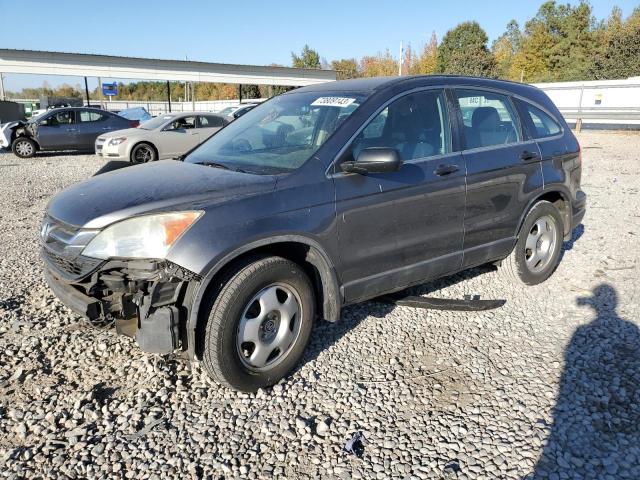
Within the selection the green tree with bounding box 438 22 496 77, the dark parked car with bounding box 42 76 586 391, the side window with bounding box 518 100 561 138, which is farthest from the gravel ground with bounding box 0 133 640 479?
the green tree with bounding box 438 22 496 77

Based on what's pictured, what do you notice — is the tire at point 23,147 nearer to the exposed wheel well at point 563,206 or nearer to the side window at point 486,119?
the side window at point 486,119

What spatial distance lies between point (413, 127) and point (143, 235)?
7.07 feet

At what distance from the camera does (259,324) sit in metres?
3.02

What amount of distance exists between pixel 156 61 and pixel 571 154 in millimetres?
32447

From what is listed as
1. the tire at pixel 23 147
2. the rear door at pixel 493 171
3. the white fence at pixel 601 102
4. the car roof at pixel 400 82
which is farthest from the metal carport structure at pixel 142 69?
the rear door at pixel 493 171

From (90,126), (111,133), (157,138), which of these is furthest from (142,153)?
(90,126)

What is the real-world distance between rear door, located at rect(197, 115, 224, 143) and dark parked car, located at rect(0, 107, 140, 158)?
Answer: 299 cm

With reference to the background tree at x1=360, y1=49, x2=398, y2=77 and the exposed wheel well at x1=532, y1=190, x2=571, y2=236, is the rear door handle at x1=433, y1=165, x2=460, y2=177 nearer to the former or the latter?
the exposed wheel well at x1=532, y1=190, x2=571, y2=236

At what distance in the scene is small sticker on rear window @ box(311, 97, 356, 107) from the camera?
363 centimetres

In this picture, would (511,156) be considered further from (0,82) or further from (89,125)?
(0,82)

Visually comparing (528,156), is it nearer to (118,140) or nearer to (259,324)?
(259,324)

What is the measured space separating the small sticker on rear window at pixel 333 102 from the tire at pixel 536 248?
2096mm

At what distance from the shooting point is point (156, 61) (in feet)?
107

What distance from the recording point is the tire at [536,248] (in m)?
4.64
